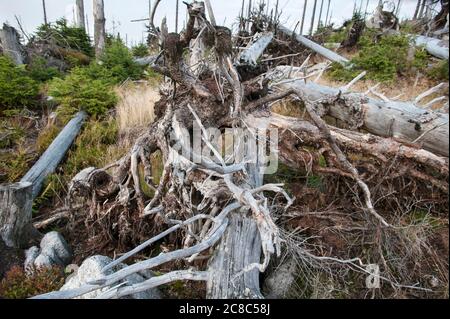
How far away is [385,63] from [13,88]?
25.8ft

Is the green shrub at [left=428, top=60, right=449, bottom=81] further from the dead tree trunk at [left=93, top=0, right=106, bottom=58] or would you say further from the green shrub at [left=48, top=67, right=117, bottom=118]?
the dead tree trunk at [left=93, top=0, right=106, bottom=58]

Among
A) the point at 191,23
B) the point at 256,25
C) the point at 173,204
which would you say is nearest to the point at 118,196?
the point at 173,204

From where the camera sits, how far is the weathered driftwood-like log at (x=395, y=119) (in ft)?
10.8

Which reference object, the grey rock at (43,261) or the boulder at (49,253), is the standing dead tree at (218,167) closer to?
the boulder at (49,253)

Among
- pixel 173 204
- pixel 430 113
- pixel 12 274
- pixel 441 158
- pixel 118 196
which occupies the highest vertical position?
pixel 430 113

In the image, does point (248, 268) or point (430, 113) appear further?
point (430, 113)

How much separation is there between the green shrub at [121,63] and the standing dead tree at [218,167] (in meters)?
5.19

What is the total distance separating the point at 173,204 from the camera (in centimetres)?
333

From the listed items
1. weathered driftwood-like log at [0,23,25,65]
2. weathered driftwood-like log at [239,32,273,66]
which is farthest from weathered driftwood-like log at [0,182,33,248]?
weathered driftwood-like log at [0,23,25,65]

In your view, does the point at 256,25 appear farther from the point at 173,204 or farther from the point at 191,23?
the point at 173,204

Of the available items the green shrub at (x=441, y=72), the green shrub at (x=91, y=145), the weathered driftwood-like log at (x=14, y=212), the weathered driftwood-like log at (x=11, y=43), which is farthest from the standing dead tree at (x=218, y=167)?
the weathered driftwood-like log at (x=11, y=43)

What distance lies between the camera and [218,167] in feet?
8.24
